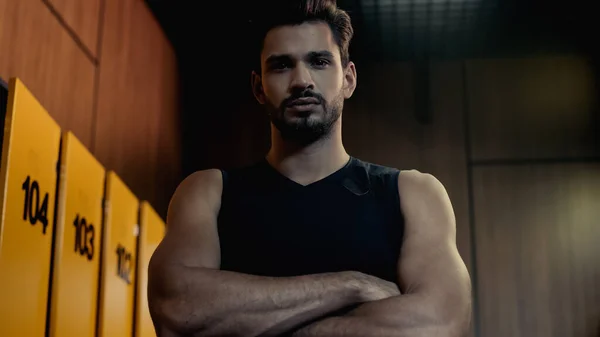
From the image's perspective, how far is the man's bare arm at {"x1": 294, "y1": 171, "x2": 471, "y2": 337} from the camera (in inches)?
47.0

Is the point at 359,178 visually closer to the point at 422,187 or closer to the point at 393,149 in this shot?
the point at 422,187

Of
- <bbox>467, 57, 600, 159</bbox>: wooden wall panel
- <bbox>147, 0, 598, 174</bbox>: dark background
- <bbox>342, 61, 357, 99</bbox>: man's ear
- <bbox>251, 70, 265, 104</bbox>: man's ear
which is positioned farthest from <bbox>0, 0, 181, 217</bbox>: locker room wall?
<bbox>467, 57, 600, 159</bbox>: wooden wall panel

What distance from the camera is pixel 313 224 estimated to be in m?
1.28

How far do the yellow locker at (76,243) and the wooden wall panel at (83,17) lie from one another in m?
0.59

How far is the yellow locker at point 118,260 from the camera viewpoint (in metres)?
2.71

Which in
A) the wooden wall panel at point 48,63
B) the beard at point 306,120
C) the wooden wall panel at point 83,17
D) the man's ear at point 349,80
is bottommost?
the beard at point 306,120

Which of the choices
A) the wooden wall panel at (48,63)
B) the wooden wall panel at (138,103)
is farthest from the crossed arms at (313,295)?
the wooden wall panel at (138,103)

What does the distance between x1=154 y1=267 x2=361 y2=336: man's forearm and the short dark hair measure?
0.41 metres

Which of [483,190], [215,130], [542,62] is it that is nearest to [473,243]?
[483,190]

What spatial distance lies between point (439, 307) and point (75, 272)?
1475 mm

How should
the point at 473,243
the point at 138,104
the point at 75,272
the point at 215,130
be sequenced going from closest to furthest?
the point at 75,272
the point at 138,104
the point at 473,243
the point at 215,130

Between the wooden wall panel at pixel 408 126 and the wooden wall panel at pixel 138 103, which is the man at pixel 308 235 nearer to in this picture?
the wooden wall panel at pixel 138 103

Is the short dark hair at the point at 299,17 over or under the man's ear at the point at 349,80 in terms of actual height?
over

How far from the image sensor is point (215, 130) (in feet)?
16.2
